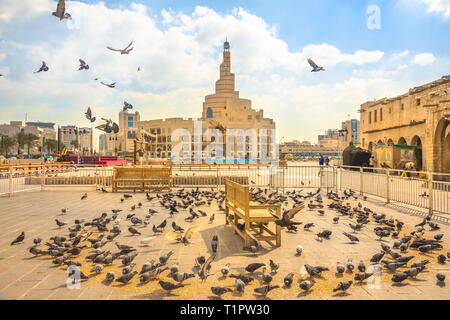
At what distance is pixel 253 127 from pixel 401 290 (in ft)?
310

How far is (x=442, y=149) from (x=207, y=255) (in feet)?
70.0

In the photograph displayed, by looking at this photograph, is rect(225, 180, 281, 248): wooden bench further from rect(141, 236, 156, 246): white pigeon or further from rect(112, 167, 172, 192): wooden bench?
rect(112, 167, 172, 192): wooden bench

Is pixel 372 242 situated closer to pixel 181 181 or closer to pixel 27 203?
pixel 27 203

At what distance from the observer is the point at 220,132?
9200 cm

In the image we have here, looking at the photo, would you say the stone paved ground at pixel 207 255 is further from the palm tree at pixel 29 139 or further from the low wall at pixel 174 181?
the palm tree at pixel 29 139

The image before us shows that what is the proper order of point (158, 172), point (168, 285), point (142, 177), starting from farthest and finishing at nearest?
point (158, 172) < point (142, 177) < point (168, 285)

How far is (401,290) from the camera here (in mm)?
4047

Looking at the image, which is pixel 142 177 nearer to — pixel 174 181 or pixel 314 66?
pixel 174 181

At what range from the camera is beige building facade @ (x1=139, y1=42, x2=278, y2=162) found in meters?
94.2

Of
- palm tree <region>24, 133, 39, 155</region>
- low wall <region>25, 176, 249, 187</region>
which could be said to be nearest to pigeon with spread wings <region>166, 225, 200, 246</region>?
low wall <region>25, 176, 249, 187</region>

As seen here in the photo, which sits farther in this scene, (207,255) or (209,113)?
(209,113)

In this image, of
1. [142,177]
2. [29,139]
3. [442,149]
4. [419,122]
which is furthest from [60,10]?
[29,139]

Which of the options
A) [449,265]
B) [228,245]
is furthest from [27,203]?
[449,265]

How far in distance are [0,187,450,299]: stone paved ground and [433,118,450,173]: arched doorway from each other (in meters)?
14.1
